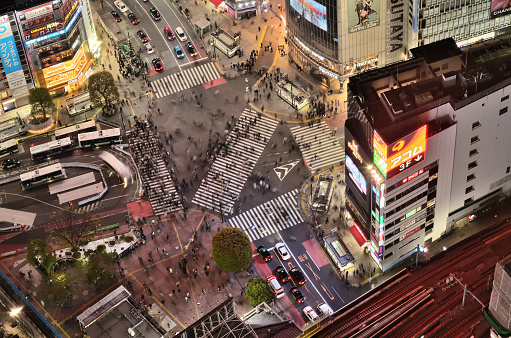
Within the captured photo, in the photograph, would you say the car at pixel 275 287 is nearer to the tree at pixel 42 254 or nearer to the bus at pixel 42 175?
the tree at pixel 42 254

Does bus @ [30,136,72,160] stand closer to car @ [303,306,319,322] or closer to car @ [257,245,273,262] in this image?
car @ [257,245,273,262]

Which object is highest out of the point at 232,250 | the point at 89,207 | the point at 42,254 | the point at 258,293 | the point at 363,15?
the point at 363,15

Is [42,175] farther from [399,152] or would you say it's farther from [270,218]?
[399,152]

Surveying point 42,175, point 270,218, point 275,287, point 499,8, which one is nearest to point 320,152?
point 270,218

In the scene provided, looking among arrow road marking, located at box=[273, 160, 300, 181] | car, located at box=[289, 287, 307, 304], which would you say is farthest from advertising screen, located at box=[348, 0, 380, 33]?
car, located at box=[289, 287, 307, 304]

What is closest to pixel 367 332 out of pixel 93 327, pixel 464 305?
pixel 464 305

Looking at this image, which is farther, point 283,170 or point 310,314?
point 283,170

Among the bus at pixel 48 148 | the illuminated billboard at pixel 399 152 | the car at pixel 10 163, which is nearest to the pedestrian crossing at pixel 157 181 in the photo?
the bus at pixel 48 148
